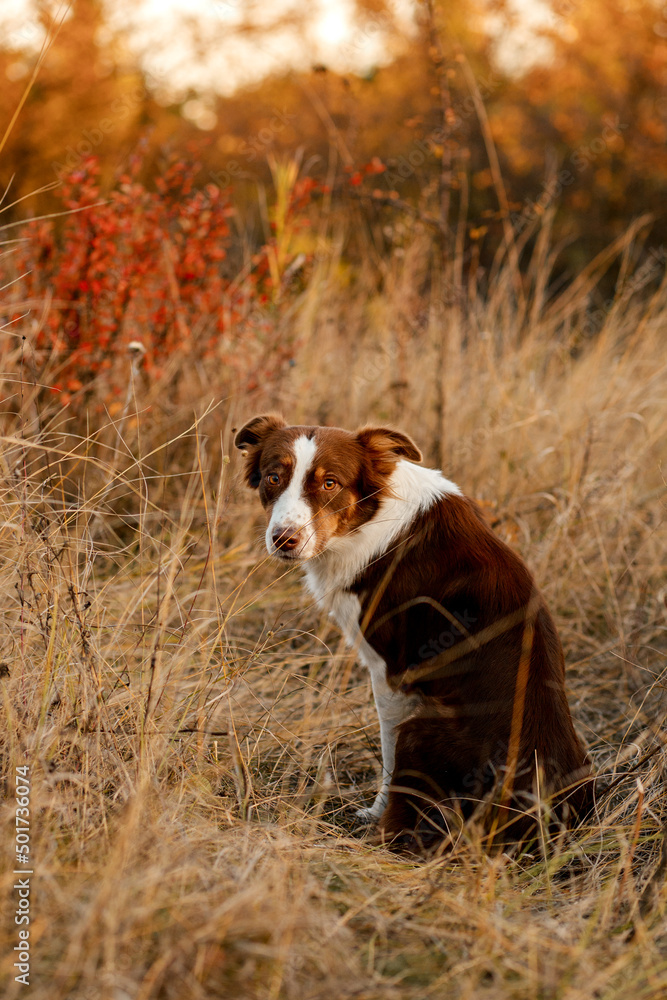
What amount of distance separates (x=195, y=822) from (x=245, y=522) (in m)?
2.24

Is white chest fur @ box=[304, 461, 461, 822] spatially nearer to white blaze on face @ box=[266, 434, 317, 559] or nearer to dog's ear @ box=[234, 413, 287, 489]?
white blaze on face @ box=[266, 434, 317, 559]

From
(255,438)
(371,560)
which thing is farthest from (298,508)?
(255,438)

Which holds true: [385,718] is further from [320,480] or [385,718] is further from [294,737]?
[320,480]

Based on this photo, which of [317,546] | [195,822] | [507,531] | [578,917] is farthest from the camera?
[507,531]

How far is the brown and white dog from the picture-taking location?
2619mm

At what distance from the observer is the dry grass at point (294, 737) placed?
5.74 feet

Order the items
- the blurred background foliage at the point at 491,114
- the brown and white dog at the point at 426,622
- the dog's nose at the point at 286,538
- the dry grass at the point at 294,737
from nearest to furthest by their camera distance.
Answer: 1. the dry grass at the point at 294,737
2. the brown and white dog at the point at 426,622
3. the dog's nose at the point at 286,538
4. the blurred background foliage at the point at 491,114

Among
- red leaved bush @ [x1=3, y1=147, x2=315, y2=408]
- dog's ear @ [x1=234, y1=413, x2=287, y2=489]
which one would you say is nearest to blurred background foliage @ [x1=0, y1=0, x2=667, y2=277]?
red leaved bush @ [x1=3, y1=147, x2=315, y2=408]

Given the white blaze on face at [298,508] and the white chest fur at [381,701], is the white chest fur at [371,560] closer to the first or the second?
the white chest fur at [381,701]

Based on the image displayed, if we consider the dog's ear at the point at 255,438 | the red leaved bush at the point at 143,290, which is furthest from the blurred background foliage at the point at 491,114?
the dog's ear at the point at 255,438

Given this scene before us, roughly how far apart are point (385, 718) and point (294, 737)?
35cm

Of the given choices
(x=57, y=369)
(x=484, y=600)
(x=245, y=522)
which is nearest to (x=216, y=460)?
(x=245, y=522)

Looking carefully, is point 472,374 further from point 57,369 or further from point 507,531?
point 57,369

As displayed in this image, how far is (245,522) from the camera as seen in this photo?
444 cm
